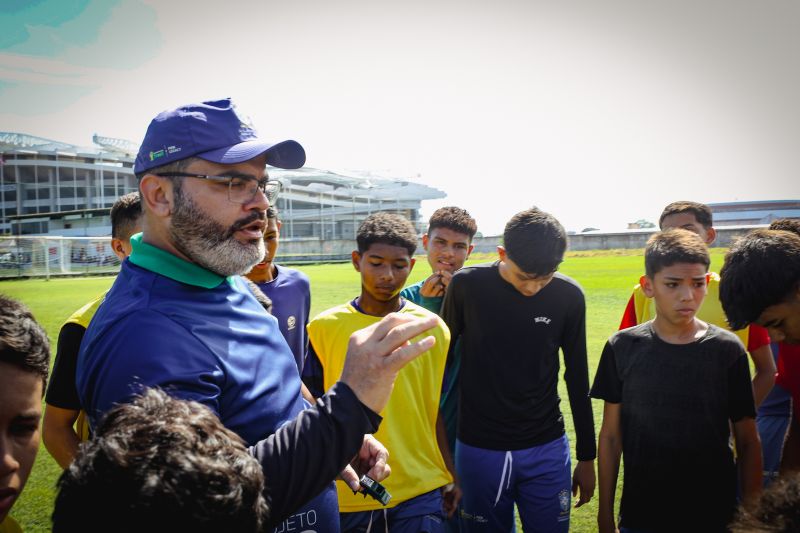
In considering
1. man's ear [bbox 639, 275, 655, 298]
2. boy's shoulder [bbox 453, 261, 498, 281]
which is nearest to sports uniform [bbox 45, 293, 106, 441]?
boy's shoulder [bbox 453, 261, 498, 281]

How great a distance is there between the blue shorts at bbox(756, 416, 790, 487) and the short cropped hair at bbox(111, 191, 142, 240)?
13.3 feet

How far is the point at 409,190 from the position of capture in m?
82.4

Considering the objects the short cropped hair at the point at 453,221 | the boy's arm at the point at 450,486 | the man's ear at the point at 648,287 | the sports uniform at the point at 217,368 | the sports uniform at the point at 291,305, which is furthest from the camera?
the short cropped hair at the point at 453,221

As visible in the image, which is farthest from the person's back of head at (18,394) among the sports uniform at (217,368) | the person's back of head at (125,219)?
the person's back of head at (125,219)

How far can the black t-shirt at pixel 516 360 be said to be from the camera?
309cm

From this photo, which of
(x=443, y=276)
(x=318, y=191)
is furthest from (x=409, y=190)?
(x=443, y=276)

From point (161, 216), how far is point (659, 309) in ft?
7.97

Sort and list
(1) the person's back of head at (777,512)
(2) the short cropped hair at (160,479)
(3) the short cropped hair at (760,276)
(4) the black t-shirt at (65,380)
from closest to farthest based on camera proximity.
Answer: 1. (2) the short cropped hair at (160,479)
2. (1) the person's back of head at (777,512)
3. (3) the short cropped hair at (760,276)
4. (4) the black t-shirt at (65,380)

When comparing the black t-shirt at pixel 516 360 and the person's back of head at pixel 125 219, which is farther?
the person's back of head at pixel 125 219

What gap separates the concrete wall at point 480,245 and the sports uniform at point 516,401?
119 feet

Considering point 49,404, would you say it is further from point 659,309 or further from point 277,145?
point 659,309

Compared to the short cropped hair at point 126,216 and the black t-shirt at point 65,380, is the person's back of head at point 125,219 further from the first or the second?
the black t-shirt at point 65,380

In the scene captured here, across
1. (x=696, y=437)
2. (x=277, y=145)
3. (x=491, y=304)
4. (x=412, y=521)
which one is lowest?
(x=412, y=521)

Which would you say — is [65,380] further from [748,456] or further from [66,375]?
[748,456]
